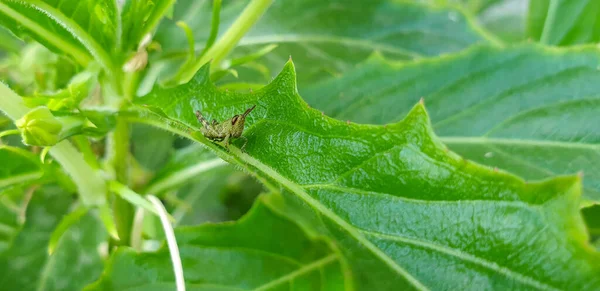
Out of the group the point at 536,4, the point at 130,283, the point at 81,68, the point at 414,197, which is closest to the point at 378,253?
the point at 414,197

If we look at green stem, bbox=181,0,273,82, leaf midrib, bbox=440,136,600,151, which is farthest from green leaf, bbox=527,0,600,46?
green stem, bbox=181,0,273,82

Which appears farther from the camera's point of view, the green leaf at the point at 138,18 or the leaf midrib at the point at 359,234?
the green leaf at the point at 138,18

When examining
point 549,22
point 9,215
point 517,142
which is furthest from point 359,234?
point 9,215

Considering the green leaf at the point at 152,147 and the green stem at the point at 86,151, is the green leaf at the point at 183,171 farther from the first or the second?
the green leaf at the point at 152,147

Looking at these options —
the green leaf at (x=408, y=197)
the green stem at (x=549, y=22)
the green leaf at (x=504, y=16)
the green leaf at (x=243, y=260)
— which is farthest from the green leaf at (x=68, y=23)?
the green leaf at (x=504, y=16)

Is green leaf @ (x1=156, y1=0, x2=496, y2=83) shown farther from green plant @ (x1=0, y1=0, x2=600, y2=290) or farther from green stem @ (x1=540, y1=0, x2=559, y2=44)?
green stem @ (x1=540, y1=0, x2=559, y2=44)

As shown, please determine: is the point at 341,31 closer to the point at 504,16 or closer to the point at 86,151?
the point at 86,151

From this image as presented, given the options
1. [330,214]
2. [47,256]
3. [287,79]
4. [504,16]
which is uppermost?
[504,16]
